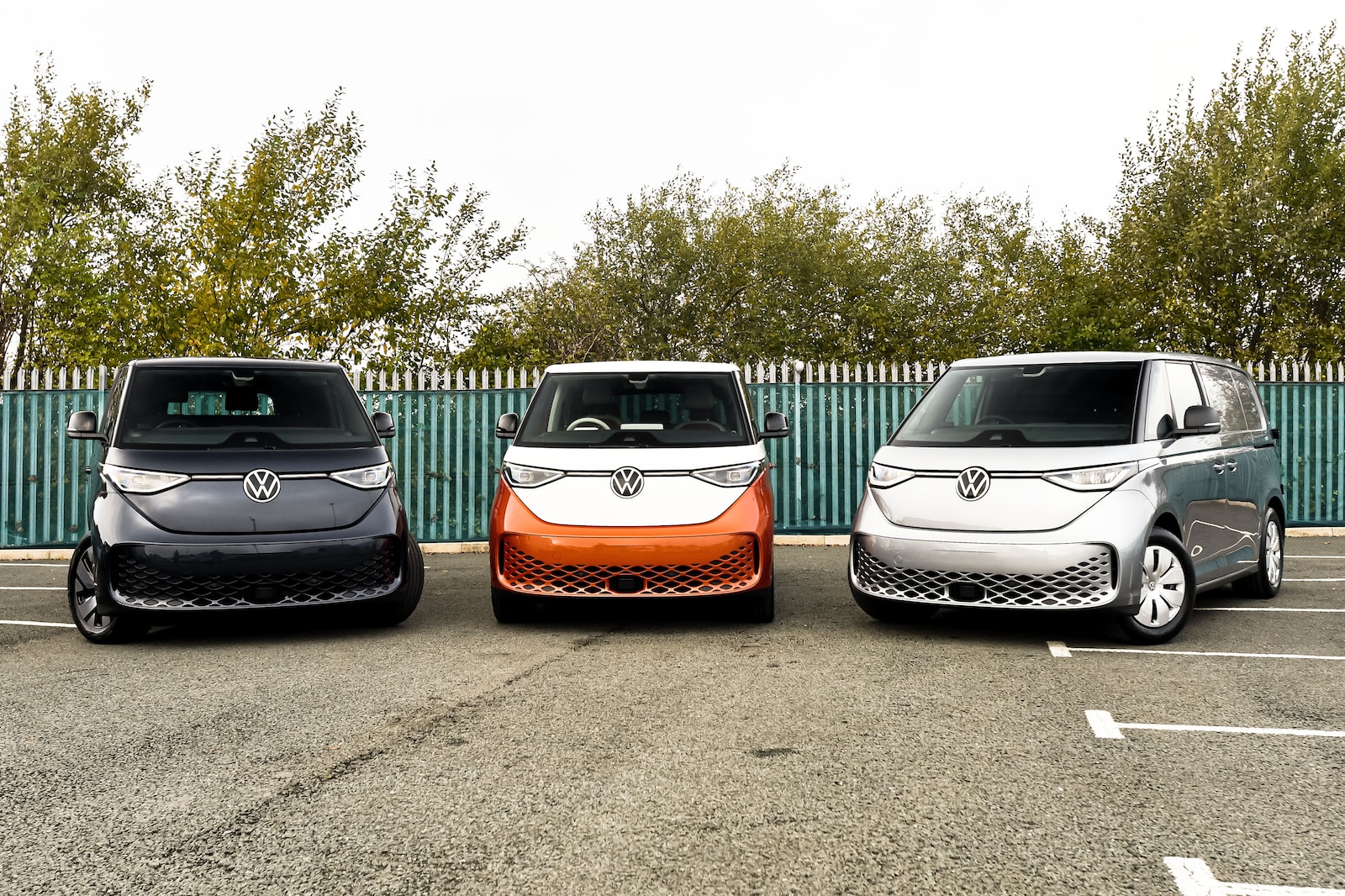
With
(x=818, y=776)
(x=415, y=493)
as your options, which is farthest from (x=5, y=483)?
(x=818, y=776)

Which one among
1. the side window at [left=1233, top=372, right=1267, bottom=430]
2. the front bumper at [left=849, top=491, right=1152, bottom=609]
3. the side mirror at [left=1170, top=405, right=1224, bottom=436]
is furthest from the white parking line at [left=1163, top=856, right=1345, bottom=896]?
the side window at [left=1233, top=372, right=1267, bottom=430]

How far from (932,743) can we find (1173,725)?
1122mm

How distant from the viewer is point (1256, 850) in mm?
3305

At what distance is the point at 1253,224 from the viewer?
2331cm

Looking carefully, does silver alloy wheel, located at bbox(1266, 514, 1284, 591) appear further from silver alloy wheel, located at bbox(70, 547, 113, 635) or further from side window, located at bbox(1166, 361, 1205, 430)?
silver alloy wheel, located at bbox(70, 547, 113, 635)

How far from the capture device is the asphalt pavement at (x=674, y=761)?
10.5 ft

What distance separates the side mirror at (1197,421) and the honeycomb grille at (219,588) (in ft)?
16.5

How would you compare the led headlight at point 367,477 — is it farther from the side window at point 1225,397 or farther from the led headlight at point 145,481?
the side window at point 1225,397

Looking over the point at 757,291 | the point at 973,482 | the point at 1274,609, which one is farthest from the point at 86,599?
the point at 757,291

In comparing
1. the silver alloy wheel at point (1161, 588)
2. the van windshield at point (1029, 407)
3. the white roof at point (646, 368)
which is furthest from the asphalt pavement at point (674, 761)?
the white roof at point (646, 368)

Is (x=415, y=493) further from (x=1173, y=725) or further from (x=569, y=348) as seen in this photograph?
(x=569, y=348)

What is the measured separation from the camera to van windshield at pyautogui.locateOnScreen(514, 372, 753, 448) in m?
7.41

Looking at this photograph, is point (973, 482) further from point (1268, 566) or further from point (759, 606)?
point (1268, 566)

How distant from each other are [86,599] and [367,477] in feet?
6.10
